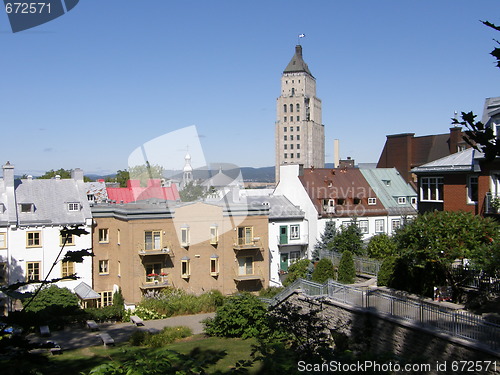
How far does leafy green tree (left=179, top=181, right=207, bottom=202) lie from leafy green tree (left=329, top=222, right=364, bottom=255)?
13273 mm

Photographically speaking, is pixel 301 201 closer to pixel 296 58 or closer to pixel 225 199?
pixel 225 199

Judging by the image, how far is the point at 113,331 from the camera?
28.2m

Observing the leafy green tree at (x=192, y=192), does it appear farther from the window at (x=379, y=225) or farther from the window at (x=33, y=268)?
the window at (x=379, y=225)

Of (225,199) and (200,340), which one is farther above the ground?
(225,199)

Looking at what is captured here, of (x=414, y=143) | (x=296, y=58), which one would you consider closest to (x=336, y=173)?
(x=414, y=143)

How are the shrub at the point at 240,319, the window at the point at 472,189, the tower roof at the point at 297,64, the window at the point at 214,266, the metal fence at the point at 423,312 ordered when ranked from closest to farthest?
the metal fence at the point at 423,312 < the shrub at the point at 240,319 < the window at the point at 472,189 < the window at the point at 214,266 < the tower roof at the point at 297,64

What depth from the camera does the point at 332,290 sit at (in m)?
21.1

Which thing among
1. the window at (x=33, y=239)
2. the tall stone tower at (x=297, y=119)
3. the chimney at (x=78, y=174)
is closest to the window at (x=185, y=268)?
the window at (x=33, y=239)

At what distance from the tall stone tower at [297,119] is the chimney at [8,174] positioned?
115111 millimetres

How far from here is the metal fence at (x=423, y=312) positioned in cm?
1353

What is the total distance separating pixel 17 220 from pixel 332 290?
2346cm

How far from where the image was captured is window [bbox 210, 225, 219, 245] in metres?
36.9

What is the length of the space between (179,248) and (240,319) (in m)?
13.4

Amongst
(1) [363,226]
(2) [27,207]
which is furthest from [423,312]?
(2) [27,207]
